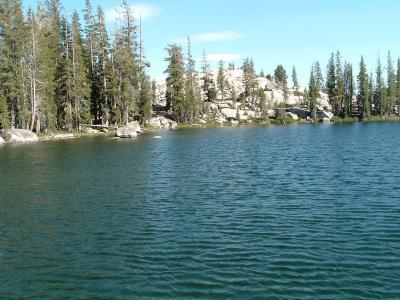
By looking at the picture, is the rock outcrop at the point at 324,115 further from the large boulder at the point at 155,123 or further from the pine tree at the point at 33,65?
the pine tree at the point at 33,65

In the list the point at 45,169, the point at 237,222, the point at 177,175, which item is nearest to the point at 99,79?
the point at 45,169

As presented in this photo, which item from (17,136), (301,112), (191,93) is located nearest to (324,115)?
(301,112)

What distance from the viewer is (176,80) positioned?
131m

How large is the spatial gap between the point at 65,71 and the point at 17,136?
869 inches

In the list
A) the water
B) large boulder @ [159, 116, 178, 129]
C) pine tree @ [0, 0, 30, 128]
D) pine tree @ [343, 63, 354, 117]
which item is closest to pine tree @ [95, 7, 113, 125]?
large boulder @ [159, 116, 178, 129]

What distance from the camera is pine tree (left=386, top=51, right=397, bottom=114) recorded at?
173 m

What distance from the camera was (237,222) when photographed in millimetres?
23078

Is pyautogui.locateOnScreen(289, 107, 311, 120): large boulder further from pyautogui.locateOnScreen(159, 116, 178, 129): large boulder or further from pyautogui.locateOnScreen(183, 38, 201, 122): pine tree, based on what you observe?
pyautogui.locateOnScreen(159, 116, 178, 129): large boulder

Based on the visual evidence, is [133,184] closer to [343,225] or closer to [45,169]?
[45,169]

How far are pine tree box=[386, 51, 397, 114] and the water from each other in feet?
477

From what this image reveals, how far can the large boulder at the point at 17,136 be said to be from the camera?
78.2 metres

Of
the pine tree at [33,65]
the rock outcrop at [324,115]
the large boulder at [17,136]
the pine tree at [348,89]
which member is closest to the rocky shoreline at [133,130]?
the large boulder at [17,136]

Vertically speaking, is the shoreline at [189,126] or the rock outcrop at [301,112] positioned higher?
the rock outcrop at [301,112]

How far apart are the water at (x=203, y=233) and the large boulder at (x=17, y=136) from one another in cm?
3972
